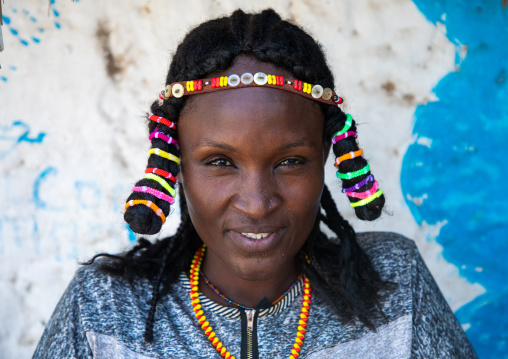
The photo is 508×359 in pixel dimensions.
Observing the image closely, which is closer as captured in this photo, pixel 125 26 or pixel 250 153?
pixel 250 153

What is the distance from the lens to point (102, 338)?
6.13 ft

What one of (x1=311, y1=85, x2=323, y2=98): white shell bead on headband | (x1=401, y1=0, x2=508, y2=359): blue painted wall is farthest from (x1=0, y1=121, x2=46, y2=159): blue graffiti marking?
(x1=401, y1=0, x2=508, y2=359): blue painted wall

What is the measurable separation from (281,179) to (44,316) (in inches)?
61.3

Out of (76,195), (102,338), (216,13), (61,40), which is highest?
(216,13)

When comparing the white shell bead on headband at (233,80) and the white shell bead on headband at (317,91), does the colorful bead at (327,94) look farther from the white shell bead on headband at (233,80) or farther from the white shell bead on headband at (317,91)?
the white shell bead on headband at (233,80)

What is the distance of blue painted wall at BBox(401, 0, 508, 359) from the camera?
2.62 meters

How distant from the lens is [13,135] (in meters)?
2.61

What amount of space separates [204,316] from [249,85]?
2.71ft

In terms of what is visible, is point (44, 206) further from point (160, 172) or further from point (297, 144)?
point (297, 144)

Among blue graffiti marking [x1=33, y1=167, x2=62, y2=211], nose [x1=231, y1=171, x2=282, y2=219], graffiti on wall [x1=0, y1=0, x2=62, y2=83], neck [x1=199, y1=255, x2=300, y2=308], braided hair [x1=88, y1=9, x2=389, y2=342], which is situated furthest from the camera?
blue graffiti marking [x1=33, y1=167, x2=62, y2=211]

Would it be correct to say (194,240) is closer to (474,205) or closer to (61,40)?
(61,40)

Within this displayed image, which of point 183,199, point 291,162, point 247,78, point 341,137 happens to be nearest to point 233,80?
point 247,78

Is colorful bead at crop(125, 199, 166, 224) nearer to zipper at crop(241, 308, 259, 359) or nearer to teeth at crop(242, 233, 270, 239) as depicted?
teeth at crop(242, 233, 270, 239)

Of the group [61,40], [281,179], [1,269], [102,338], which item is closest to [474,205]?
[281,179]
